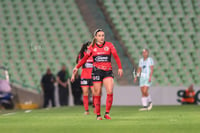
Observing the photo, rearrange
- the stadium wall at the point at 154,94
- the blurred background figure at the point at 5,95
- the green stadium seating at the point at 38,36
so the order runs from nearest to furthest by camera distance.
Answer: the blurred background figure at the point at 5,95 < the stadium wall at the point at 154,94 < the green stadium seating at the point at 38,36

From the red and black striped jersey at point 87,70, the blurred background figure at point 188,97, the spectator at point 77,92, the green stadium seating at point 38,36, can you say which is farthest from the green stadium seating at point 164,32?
the red and black striped jersey at point 87,70

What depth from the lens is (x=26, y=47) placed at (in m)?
27.0

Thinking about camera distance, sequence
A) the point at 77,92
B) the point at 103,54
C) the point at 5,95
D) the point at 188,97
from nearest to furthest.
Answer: the point at 103,54 → the point at 5,95 → the point at 188,97 → the point at 77,92

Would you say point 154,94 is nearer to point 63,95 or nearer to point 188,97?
point 188,97

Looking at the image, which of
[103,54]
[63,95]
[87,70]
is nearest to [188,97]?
A: [63,95]

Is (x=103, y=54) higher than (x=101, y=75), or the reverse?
(x=103, y=54)

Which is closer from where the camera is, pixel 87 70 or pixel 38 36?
pixel 87 70

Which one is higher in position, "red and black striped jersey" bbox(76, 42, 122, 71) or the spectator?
"red and black striped jersey" bbox(76, 42, 122, 71)

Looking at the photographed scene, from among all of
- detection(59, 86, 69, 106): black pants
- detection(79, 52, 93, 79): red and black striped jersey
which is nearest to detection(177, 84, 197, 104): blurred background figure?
detection(59, 86, 69, 106): black pants

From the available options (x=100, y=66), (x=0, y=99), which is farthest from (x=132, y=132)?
(x=0, y=99)

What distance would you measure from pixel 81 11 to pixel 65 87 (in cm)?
586

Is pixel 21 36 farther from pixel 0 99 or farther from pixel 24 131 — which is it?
pixel 24 131

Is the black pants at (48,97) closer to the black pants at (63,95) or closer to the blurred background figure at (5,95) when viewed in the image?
the black pants at (63,95)

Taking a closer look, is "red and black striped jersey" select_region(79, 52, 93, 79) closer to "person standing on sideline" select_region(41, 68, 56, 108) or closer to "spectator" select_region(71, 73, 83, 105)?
"person standing on sideline" select_region(41, 68, 56, 108)
